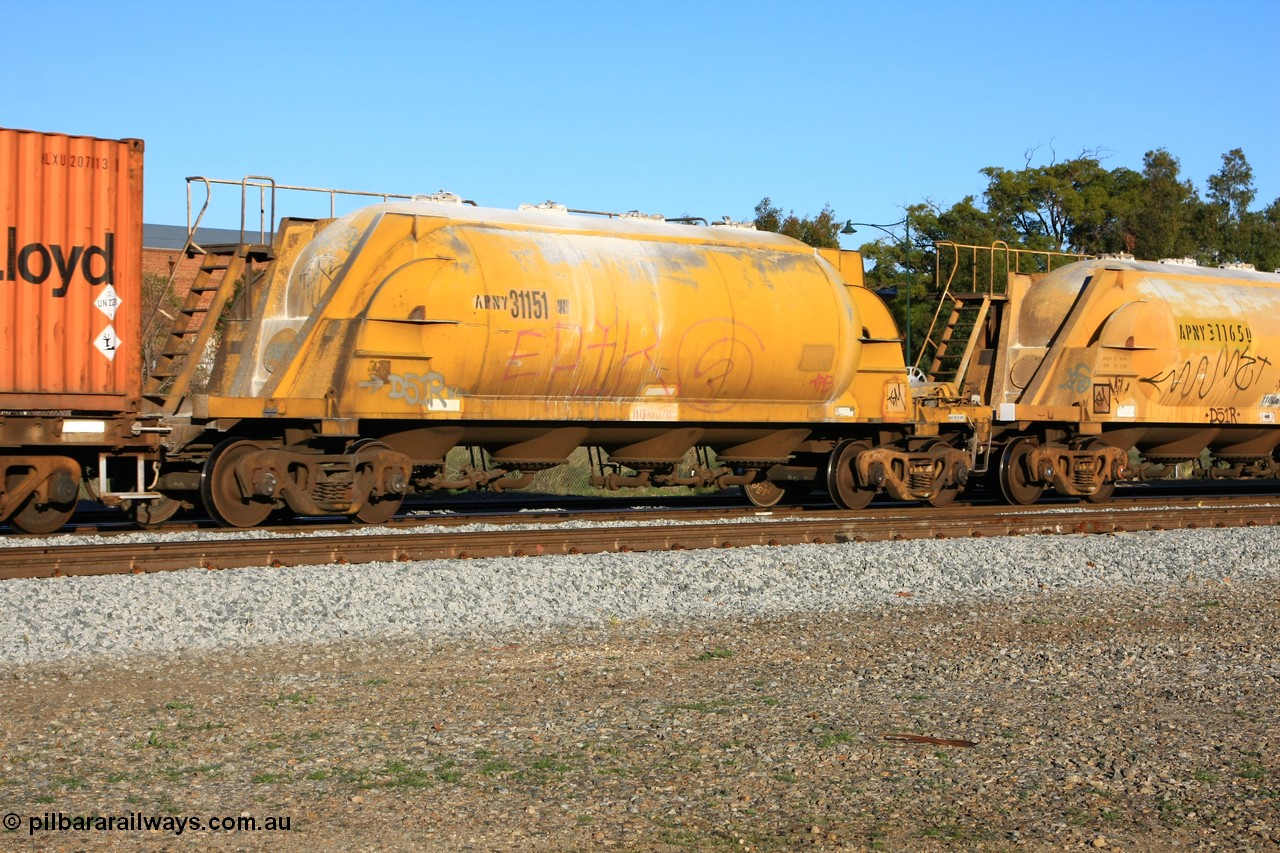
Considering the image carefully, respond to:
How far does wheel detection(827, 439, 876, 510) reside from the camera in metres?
18.3

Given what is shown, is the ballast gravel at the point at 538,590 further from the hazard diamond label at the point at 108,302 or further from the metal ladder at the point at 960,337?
the metal ladder at the point at 960,337

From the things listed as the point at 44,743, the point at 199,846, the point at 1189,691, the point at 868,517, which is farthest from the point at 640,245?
the point at 199,846

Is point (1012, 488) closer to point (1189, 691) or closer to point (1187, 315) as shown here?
point (1187, 315)

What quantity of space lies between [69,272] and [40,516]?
2.39m

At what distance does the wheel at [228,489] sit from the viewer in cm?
1400

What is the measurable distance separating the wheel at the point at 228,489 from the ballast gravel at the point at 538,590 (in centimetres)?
291

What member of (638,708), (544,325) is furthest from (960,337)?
(638,708)

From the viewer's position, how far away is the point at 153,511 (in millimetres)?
14766

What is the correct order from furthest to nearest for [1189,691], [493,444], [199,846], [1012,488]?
[1012,488] → [493,444] → [1189,691] → [199,846]

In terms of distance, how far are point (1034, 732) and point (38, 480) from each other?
9.70 m

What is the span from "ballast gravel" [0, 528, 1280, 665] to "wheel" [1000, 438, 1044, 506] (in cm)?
569

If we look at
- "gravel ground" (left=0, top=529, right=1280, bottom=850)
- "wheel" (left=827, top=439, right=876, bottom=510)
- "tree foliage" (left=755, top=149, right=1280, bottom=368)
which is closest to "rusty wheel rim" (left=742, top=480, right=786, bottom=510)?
"wheel" (left=827, top=439, right=876, bottom=510)

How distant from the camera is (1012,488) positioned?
2016 cm

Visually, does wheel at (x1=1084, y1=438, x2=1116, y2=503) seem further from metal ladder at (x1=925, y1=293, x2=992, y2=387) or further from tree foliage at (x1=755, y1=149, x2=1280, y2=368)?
tree foliage at (x1=755, y1=149, x2=1280, y2=368)
